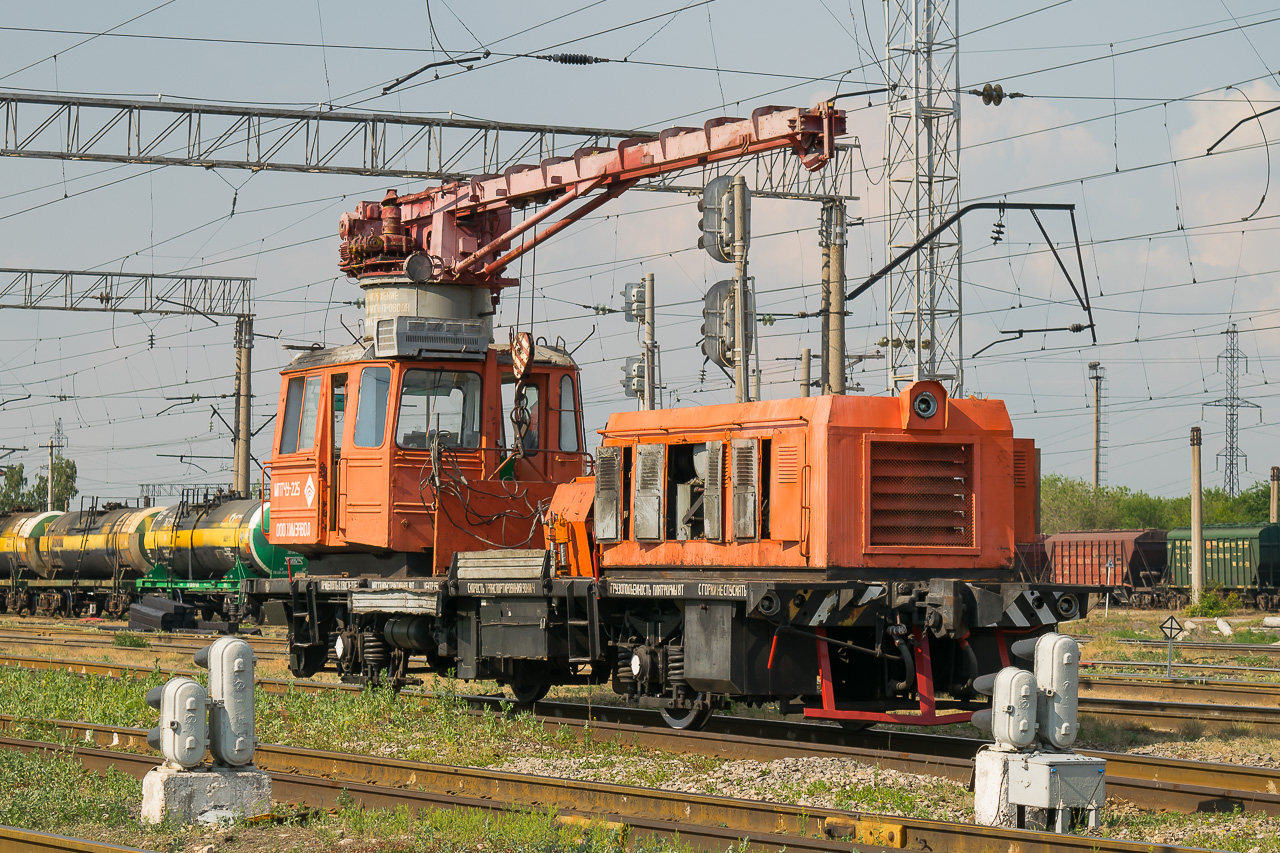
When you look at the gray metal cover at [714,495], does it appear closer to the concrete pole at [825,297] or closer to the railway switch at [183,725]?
the railway switch at [183,725]

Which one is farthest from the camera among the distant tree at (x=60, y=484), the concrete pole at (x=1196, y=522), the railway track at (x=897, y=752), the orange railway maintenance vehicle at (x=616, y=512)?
the distant tree at (x=60, y=484)

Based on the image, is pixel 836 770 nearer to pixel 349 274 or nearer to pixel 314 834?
pixel 314 834

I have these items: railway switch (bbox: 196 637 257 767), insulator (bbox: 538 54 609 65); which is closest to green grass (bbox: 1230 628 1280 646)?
insulator (bbox: 538 54 609 65)

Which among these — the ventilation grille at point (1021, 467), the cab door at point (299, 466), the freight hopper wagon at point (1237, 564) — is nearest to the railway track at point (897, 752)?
the ventilation grille at point (1021, 467)

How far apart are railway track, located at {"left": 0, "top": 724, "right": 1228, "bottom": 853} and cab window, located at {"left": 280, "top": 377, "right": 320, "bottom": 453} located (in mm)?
4455

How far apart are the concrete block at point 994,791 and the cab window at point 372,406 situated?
7.61 m

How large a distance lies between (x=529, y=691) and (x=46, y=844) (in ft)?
23.0

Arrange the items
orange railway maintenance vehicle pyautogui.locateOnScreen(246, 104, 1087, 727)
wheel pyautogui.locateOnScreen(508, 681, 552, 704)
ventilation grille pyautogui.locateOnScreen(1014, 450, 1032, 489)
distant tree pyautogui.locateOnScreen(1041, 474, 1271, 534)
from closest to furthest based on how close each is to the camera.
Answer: orange railway maintenance vehicle pyautogui.locateOnScreen(246, 104, 1087, 727) → ventilation grille pyautogui.locateOnScreen(1014, 450, 1032, 489) → wheel pyautogui.locateOnScreen(508, 681, 552, 704) → distant tree pyautogui.locateOnScreen(1041, 474, 1271, 534)

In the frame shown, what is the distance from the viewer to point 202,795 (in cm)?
878

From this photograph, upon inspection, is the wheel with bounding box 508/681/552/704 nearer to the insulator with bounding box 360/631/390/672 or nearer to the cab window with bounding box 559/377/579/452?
the insulator with bounding box 360/631/390/672

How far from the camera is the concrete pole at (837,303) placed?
21703mm

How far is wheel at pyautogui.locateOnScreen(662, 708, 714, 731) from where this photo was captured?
471 inches

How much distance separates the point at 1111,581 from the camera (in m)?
46.8

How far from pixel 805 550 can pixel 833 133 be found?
360 centimetres
